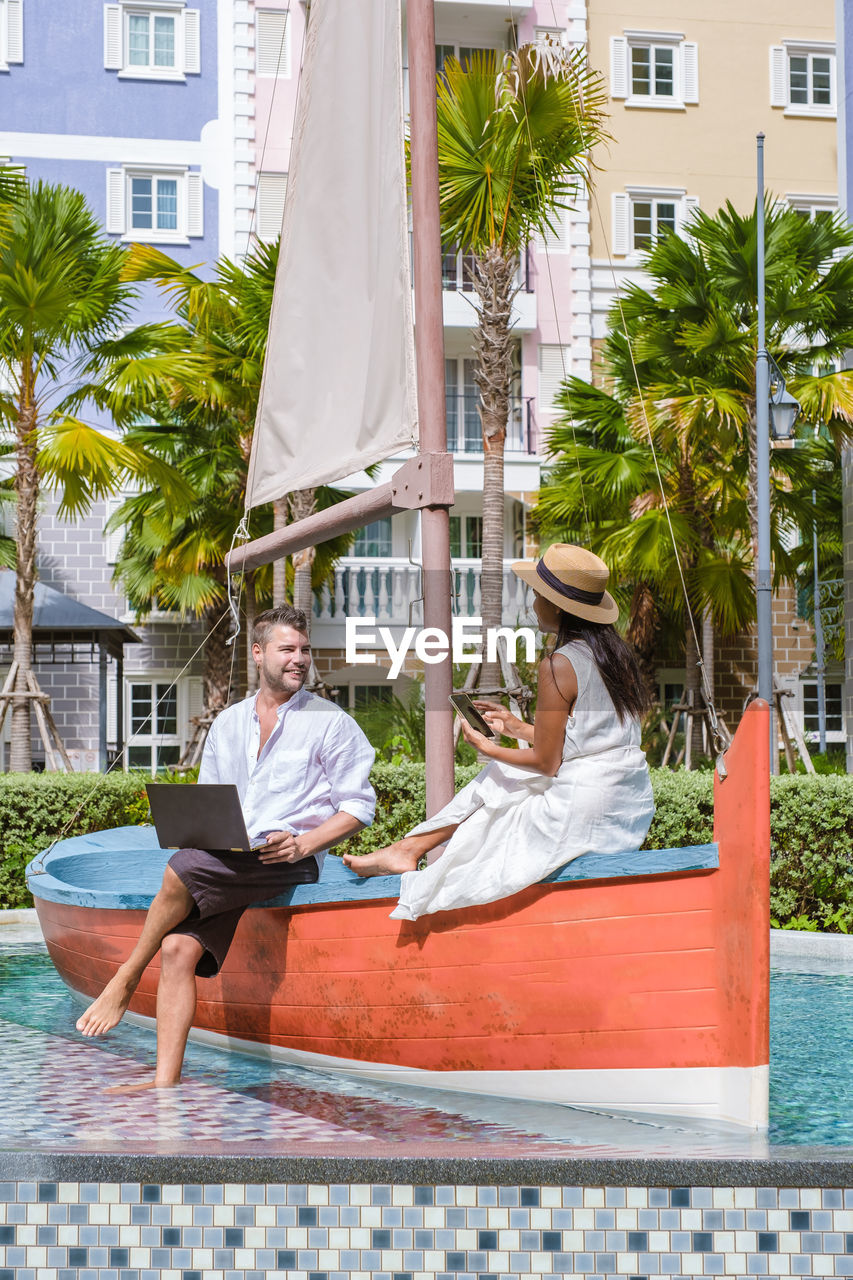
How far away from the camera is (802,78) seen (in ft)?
84.4

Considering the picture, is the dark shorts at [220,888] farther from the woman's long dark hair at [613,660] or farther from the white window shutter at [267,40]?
the white window shutter at [267,40]

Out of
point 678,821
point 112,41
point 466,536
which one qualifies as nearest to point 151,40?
point 112,41

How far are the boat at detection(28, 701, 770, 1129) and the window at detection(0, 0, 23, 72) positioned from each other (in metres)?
22.1

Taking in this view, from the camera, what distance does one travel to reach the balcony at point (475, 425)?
2288cm

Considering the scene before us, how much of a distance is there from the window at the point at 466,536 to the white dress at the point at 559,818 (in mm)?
19892

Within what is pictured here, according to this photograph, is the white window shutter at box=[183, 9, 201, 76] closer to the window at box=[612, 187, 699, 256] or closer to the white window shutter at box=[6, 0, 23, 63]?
the white window shutter at box=[6, 0, 23, 63]

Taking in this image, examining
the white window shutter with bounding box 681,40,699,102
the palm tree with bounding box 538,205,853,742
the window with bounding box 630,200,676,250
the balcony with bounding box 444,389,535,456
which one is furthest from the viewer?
the white window shutter with bounding box 681,40,699,102

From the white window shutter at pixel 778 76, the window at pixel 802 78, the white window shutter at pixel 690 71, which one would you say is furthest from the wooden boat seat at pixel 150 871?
the window at pixel 802 78

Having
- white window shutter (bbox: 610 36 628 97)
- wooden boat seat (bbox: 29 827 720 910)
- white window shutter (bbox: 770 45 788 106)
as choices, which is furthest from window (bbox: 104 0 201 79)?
wooden boat seat (bbox: 29 827 720 910)

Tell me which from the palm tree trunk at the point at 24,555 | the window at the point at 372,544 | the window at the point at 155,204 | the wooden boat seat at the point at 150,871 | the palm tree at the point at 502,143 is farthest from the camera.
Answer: the window at the point at 372,544

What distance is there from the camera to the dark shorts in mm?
4449

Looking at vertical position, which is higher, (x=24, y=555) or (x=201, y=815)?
(x=24, y=555)

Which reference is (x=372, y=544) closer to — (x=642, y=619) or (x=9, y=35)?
(x=642, y=619)

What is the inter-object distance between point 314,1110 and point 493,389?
1009 cm
